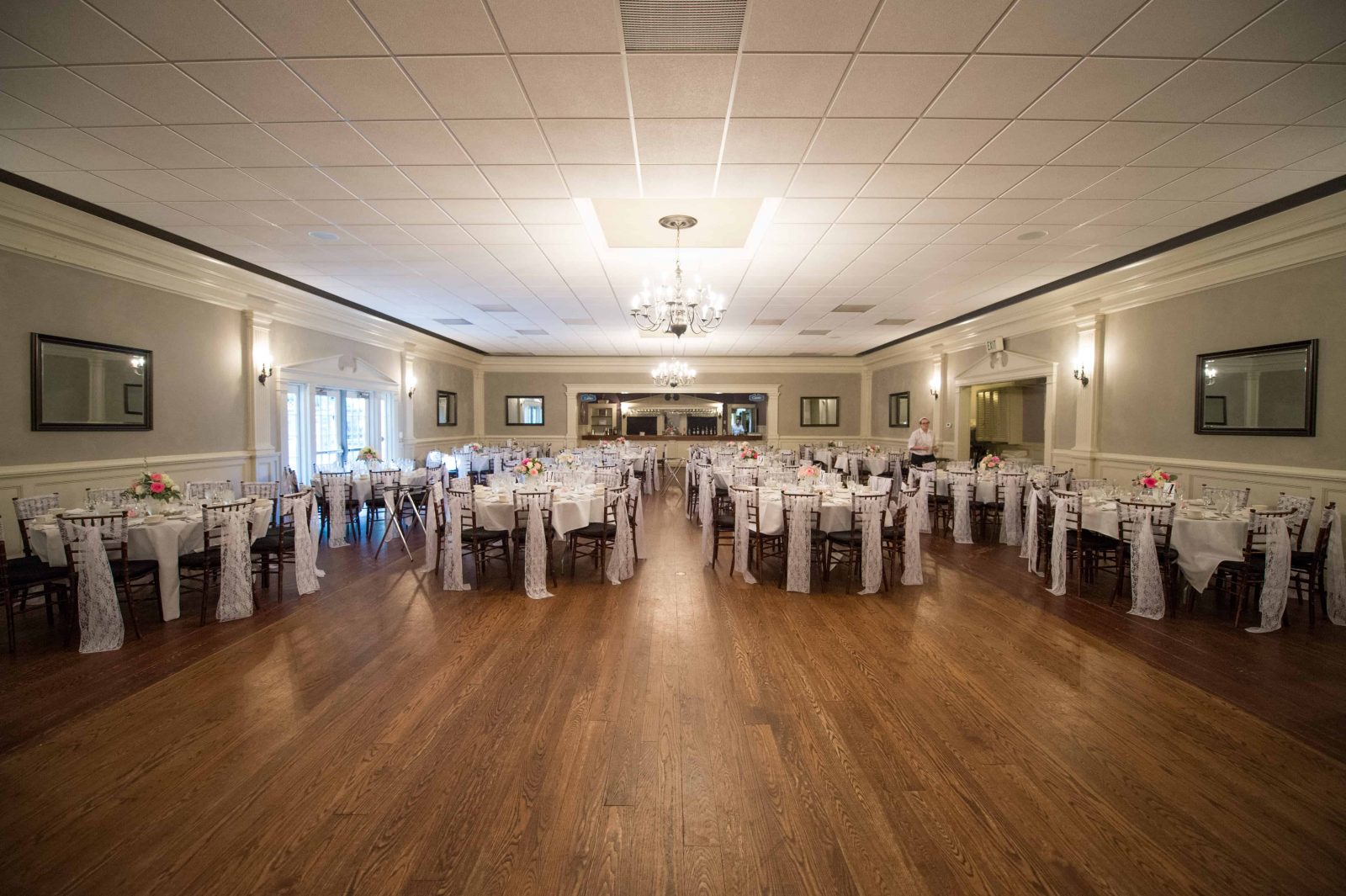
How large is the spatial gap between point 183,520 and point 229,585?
68 centimetres

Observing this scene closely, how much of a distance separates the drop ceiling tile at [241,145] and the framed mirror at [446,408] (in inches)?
401

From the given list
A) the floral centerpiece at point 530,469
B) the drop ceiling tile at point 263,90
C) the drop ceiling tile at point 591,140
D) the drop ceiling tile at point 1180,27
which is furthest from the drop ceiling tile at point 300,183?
the drop ceiling tile at point 1180,27

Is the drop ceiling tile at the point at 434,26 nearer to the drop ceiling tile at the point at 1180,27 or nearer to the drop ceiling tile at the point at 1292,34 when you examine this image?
the drop ceiling tile at the point at 1180,27

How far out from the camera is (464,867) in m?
2.07

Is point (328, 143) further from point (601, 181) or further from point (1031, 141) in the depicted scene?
point (1031, 141)

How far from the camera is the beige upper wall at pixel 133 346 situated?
501 cm

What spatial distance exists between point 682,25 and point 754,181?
1.87 m

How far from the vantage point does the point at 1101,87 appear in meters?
3.39

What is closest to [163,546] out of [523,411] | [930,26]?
[930,26]

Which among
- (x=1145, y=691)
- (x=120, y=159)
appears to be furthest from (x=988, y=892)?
(x=120, y=159)

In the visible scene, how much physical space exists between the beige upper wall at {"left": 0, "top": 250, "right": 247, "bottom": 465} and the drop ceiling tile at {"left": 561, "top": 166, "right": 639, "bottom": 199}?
4.94 metres

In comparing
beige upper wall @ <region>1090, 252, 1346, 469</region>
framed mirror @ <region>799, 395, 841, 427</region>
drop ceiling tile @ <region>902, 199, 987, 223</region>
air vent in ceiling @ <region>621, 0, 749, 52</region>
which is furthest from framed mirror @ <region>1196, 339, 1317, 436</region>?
framed mirror @ <region>799, 395, 841, 427</region>

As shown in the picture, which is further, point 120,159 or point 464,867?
point 120,159

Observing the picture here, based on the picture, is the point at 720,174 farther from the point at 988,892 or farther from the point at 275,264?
the point at 275,264
